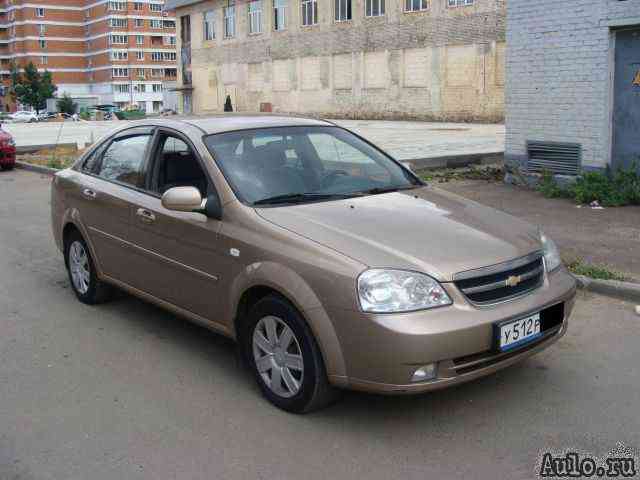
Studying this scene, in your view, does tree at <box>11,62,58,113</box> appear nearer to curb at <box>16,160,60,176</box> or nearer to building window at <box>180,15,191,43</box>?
building window at <box>180,15,191,43</box>

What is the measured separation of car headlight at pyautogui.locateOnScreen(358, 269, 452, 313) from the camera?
3.82 metres

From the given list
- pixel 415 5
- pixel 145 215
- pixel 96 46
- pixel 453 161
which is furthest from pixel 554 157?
pixel 96 46

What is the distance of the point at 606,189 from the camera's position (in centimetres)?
1041

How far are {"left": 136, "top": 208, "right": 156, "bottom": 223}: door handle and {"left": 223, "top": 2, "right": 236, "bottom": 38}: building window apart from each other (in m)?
51.7

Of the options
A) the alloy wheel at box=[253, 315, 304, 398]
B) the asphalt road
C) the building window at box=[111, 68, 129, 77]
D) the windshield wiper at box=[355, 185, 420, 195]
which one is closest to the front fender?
the alloy wheel at box=[253, 315, 304, 398]

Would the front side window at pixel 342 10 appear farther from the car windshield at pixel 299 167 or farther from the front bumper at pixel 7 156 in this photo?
the car windshield at pixel 299 167

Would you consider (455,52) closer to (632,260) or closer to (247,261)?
(632,260)

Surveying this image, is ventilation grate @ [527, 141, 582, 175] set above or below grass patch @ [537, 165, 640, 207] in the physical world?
above

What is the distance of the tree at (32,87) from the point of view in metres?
99.0

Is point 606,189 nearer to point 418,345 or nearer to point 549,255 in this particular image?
point 549,255

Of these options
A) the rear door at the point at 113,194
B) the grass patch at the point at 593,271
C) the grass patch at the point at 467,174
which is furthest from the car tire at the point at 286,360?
the grass patch at the point at 467,174

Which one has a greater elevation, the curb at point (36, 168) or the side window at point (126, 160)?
the side window at point (126, 160)

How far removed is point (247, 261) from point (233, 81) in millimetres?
52900

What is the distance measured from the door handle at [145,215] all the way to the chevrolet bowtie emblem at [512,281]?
8.06 ft
